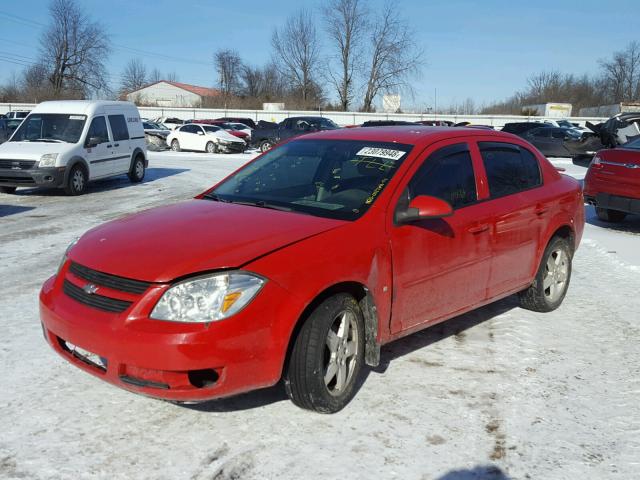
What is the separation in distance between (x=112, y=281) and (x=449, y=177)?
2392mm

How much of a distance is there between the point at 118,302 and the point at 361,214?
1.48 m

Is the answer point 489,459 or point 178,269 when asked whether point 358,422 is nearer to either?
point 489,459

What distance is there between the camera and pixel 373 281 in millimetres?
3646

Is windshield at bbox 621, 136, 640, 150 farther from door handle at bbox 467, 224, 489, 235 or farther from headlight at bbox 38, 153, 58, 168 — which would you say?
headlight at bbox 38, 153, 58, 168

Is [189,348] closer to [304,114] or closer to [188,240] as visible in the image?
[188,240]

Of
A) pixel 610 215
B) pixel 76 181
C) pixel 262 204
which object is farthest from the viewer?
pixel 76 181

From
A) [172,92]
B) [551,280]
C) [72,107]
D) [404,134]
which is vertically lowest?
[551,280]

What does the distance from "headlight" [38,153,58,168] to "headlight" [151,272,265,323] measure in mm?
10948

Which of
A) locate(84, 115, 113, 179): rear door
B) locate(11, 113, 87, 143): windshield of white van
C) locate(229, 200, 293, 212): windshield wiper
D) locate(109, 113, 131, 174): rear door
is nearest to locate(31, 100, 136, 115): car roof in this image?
locate(11, 113, 87, 143): windshield of white van

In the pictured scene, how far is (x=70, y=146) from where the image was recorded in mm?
13164

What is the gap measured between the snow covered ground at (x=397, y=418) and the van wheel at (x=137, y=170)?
1076 centimetres

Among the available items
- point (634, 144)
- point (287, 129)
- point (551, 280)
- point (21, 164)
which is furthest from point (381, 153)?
point (287, 129)

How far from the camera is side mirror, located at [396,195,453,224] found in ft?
12.5

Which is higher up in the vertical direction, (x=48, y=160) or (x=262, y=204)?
(x=262, y=204)
